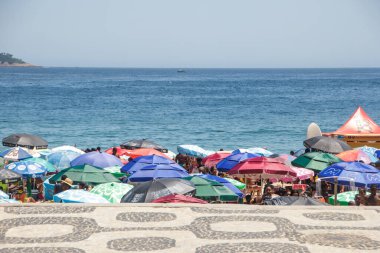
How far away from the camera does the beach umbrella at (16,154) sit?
2161 centimetres

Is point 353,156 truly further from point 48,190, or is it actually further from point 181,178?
→ point 48,190

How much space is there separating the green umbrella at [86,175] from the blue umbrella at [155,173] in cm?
59

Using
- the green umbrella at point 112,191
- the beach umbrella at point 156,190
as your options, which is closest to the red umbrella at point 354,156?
the beach umbrella at point 156,190

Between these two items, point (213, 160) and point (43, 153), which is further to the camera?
point (43, 153)

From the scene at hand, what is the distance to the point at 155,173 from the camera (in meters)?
17.0

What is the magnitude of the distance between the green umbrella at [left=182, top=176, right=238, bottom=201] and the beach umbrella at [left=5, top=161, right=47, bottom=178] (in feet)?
18.9

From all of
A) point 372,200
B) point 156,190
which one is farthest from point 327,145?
point 156,190

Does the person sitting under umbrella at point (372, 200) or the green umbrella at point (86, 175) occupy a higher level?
the person sitting under umbrella at point (372, 200)

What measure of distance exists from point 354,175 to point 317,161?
3.27 m

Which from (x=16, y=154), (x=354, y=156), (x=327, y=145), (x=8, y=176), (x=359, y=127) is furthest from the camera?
(x=359, y=127)

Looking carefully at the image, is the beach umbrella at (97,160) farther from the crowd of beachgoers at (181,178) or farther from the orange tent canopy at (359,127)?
the orange tent canopy at (359,127)

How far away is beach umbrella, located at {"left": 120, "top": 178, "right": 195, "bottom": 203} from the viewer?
528 inches

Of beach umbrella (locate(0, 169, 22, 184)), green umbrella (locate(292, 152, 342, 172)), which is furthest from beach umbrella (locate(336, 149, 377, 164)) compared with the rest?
beach umbrella (locate(0, 169, 22, 184))

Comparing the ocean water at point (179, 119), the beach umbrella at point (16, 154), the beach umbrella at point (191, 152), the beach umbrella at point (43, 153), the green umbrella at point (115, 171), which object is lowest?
the ocean water at point (179, 119)
